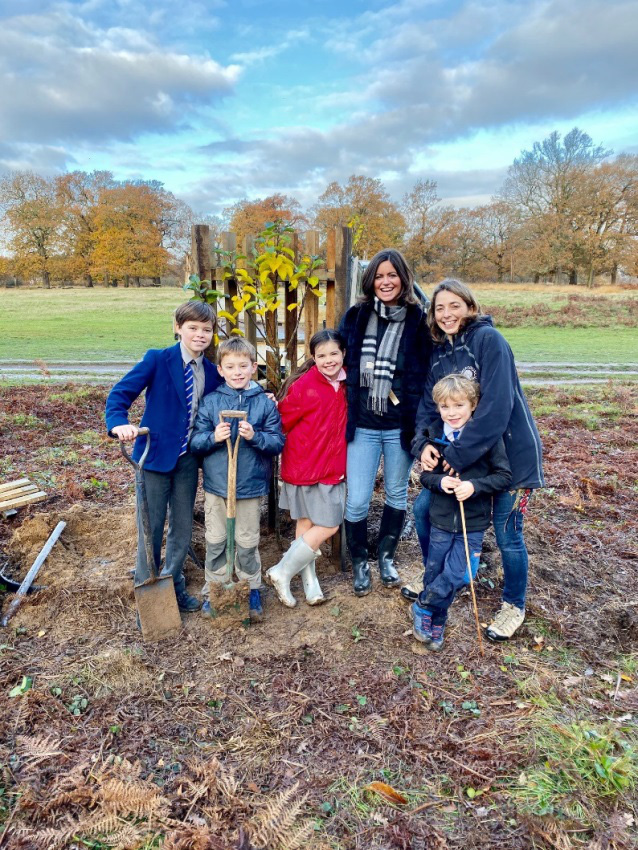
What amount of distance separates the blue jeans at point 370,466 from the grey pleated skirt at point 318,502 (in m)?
0.11

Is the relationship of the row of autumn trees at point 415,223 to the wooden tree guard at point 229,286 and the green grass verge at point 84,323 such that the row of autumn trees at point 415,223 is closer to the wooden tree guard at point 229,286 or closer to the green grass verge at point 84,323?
the green grass verge at point 84,323

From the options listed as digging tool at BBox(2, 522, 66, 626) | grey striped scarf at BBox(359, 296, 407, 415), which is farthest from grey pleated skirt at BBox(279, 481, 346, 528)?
digging tool at BBox(2, 522, 66, 626)

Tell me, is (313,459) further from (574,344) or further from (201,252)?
(574,344)

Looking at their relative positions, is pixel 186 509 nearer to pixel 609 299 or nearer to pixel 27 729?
pixel 27 729

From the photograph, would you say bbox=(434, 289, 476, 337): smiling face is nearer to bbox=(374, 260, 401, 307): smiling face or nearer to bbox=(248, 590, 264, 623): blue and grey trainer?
bbox=(374, 260, 401, 307): smiling face

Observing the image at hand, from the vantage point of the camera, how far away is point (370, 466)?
12.4 ft

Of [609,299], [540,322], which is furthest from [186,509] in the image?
[609,299]

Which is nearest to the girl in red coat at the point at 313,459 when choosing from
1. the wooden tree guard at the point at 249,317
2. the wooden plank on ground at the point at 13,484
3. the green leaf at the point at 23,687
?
the wooden tree guard at the point at 249,317

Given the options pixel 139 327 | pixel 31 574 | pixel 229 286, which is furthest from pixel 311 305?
pixel 139 327

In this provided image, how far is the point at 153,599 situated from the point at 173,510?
587mm

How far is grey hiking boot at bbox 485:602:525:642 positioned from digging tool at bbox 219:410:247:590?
1754 millimetres

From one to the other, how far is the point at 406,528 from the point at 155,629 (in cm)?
245

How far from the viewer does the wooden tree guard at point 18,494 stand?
522cm

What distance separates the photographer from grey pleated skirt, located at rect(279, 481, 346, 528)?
3784 mm
